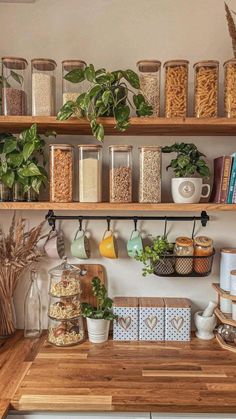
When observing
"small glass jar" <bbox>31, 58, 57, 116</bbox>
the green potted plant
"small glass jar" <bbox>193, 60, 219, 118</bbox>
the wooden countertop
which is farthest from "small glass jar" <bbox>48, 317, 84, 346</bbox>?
"small glass jar" <bbox>193, 60, 219, 118</bbox>

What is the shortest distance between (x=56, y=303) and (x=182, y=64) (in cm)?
118

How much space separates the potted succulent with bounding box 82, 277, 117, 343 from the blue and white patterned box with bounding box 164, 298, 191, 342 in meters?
0.25

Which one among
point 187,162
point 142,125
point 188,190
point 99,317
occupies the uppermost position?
point 142,125

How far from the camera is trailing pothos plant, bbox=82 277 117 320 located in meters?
1.55

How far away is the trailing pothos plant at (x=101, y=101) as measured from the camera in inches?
53.1

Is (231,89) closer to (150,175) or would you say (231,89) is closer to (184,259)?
(150,175)

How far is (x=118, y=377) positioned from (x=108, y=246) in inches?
22.5

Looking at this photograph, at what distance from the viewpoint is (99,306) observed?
1.62 metres

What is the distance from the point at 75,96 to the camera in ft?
4.79

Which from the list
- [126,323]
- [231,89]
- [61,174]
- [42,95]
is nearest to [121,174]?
[61,174]

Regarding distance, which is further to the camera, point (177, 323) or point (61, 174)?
point (177, 323)

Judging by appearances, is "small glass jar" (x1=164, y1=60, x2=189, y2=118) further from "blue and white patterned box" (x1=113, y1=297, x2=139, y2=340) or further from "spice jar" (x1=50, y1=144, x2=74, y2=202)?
"blue and white patterned box" (x1=113, y1=297, x2=139, y2=340)

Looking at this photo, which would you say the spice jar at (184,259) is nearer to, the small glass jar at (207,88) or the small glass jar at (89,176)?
the small glass jar at (89,176)

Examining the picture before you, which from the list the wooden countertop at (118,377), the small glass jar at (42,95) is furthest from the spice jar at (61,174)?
the wooden countertop at (118,377)
